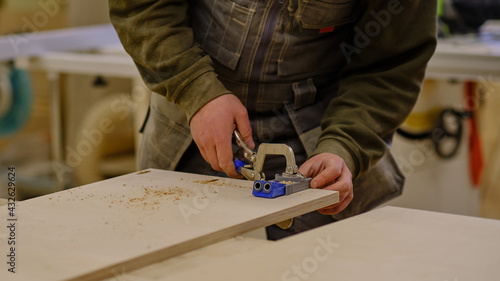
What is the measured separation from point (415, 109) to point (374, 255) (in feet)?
6.93

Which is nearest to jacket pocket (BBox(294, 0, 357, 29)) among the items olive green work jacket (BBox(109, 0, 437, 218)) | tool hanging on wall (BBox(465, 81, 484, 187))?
olive green work jacket (BBox(109, 0, 437, 218))

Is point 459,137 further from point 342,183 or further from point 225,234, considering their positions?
point 225,234

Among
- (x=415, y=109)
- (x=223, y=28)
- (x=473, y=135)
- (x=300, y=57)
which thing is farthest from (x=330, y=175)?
(x=473, y=135)

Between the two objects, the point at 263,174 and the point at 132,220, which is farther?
the point at 263,174

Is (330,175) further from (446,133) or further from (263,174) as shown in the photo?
(446,133)

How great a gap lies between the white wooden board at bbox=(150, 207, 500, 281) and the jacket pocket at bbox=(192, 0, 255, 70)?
49cm

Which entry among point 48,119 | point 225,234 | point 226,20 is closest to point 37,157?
point 48,119

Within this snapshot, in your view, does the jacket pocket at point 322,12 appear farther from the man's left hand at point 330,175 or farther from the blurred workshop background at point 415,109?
the blurred workshop background at point 415,109

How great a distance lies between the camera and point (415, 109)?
118 inches

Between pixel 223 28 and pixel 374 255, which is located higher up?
pixel 223 28

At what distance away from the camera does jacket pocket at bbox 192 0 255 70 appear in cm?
144

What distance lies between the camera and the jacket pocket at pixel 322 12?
141 cm

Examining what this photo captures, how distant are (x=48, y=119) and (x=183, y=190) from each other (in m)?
3.33

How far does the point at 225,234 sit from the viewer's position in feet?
3.37
